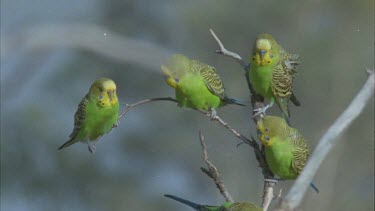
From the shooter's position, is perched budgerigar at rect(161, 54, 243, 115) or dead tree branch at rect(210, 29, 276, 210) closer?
dead tree branch at rect(210, 29, 276, 210)

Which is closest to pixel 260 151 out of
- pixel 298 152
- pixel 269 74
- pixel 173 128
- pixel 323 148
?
pixel 298 152

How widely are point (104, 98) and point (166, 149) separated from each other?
8069 millimetres

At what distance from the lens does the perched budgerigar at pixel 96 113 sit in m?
2.80

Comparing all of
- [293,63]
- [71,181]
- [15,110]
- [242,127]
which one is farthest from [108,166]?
[293,63]

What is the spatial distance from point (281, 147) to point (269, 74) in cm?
30

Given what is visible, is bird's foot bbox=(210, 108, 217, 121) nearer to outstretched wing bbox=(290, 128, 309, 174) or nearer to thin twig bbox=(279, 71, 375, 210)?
outstretched wing bbox=(290, 128, 309, 174)

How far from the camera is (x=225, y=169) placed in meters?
9.93

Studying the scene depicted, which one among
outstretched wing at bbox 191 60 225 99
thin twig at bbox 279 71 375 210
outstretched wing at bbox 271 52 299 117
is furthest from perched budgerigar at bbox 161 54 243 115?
thin twig at bbox 279 71 375 210

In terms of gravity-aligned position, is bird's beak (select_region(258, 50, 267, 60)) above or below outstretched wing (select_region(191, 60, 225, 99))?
above

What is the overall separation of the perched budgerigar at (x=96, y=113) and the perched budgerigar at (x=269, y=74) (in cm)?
45

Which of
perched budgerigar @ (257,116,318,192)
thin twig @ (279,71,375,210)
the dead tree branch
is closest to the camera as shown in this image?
thin twig @ (279,71,375,210)

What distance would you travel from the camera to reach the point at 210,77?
3.10 metres

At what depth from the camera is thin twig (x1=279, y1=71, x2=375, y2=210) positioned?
1705 millimetres

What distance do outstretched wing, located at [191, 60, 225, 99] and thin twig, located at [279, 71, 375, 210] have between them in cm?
120
